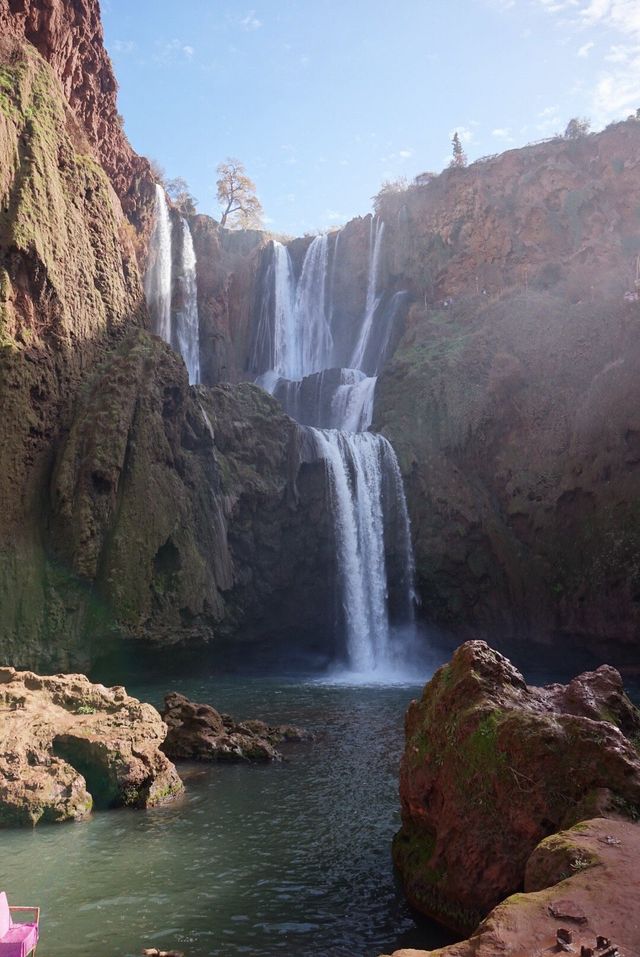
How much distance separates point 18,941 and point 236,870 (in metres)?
3.39

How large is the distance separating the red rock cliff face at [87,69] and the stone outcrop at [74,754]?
70.9 feet

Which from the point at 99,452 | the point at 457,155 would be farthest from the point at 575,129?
the point at 99,452

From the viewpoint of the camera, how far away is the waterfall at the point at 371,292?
A: 132 feet

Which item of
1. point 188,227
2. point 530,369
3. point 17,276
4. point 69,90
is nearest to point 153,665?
point 17,276

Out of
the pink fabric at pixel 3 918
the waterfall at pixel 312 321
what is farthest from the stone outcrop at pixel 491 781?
the waterfall at pixel 312 321

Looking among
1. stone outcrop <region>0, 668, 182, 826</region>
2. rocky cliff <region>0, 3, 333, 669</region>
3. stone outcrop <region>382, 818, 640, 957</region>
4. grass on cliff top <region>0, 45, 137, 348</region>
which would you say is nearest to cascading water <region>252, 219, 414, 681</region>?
rocky cliff <region>0, 3, 333, 669</region>

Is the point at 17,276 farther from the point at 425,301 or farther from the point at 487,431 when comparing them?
the point at 425,301

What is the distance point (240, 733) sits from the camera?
14711 mm

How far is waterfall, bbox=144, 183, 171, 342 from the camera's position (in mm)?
36781

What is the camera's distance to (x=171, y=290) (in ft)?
127

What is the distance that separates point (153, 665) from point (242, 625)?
172 inches

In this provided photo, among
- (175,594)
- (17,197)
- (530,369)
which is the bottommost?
(175,594)

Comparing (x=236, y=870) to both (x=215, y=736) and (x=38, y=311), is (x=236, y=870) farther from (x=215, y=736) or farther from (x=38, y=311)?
(x=38, y=311)

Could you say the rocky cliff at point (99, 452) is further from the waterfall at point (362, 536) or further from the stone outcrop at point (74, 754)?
the stone outcrop at point (74, 754)
